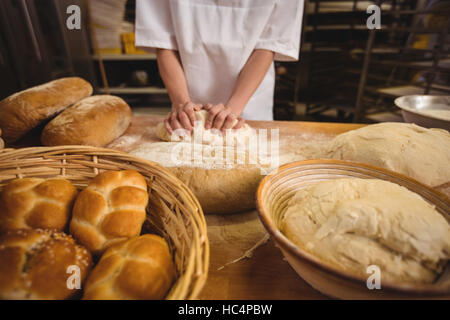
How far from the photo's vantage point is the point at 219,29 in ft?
5.64

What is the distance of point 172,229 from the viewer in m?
0.73

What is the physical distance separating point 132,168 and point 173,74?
3.77 feet

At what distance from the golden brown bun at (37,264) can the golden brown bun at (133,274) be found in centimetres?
6

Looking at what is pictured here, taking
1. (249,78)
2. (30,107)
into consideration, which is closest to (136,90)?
(30,107)

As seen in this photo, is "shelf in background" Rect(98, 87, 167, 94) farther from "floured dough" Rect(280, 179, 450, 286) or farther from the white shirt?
"floured dough" Rect(280, 179, 450, 286)

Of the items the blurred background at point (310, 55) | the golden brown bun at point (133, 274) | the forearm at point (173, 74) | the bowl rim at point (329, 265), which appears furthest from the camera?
the blurred background at point (310, 55)

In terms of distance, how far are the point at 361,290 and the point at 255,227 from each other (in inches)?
18.4

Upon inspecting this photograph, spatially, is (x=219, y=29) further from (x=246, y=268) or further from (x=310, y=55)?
(x=310, y=55)

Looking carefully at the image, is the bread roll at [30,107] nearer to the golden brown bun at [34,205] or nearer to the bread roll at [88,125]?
the bread roll at [88,125]

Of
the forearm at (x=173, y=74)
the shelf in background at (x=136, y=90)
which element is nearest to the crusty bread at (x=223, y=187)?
the forearm at (x=173, y=74)

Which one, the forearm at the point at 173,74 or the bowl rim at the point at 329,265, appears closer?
the bowl rim at the point at 329,265

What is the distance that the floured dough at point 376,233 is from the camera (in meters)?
0.57
